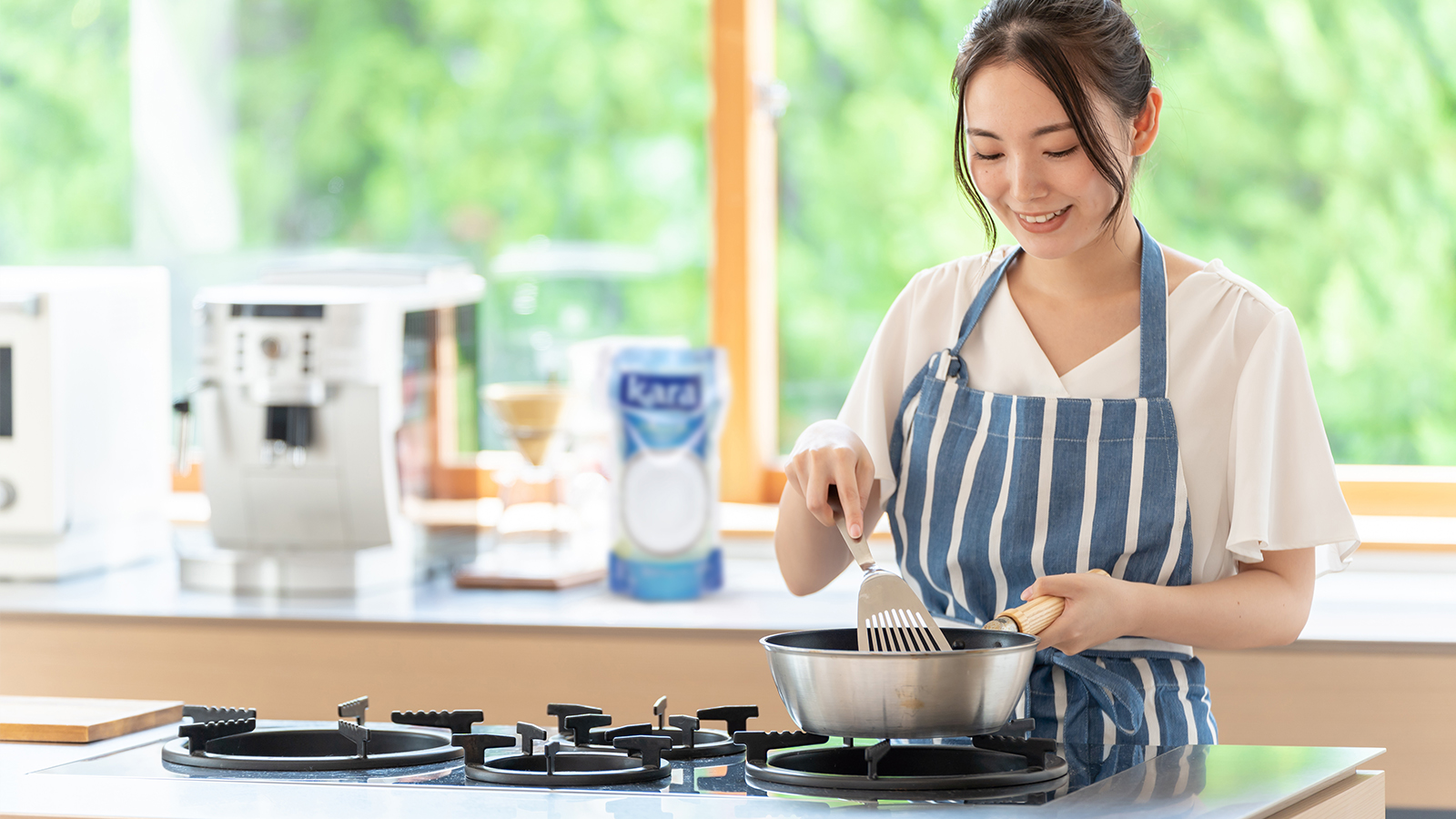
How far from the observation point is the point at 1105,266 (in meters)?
1.33

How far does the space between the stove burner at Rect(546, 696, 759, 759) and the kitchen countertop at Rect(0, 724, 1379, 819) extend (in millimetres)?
124

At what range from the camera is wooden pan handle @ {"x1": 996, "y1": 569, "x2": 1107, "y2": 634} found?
3.47 ft

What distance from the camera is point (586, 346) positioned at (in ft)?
8.06

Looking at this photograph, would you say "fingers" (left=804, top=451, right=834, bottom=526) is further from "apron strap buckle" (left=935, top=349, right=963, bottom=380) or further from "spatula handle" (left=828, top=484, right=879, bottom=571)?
"apron strap buckle" (left=935, top=349, right=963, bottom=380)

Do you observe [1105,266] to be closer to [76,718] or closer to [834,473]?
[834,473]

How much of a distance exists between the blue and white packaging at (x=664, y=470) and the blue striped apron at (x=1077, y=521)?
0.85 meters

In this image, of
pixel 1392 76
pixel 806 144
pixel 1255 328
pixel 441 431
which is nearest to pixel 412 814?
pixel 1255 328

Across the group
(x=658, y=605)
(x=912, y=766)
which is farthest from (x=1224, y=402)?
(x=658, y=605)

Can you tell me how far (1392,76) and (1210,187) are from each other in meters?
0.30

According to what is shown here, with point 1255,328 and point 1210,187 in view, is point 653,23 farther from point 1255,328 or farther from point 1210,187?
point 1255,328

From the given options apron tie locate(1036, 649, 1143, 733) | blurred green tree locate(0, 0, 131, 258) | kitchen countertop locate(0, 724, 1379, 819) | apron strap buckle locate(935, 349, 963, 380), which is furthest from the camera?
blurred green tree locate(0, 0, 131, 258)

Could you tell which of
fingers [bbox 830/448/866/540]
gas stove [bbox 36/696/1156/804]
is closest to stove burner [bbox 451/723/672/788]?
gas stove [bbox 36/696/1156/804]

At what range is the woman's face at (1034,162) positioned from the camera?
1206mm

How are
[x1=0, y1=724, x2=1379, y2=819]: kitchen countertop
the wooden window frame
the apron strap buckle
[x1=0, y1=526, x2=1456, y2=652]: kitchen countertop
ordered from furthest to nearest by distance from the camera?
the wooden window frame < [x1=0, y1=526, x2=1456, y2=652]: kitchen countertop < the apron strap buckle < [x1=0, y1=724, x2=1379, y2=819]: kitchen countertop
